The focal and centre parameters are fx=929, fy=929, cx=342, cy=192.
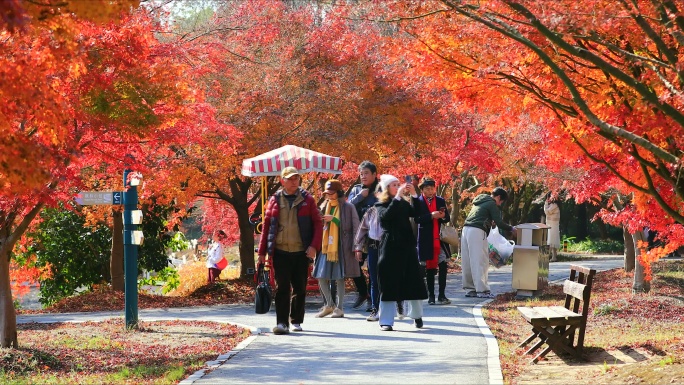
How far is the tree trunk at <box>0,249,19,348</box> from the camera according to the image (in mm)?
10672

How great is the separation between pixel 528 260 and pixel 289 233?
6090mm

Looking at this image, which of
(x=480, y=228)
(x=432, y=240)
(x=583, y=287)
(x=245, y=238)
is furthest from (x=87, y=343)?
(x=245, y=238)

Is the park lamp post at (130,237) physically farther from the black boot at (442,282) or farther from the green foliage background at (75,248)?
the green foliage background at (75,248)

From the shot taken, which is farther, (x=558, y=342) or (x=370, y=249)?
(x=370, y=249)

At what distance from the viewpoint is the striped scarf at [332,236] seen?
12797mm

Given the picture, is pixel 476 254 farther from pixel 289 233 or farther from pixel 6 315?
pixel 6 315

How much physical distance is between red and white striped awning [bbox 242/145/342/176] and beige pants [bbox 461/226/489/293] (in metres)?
2.68

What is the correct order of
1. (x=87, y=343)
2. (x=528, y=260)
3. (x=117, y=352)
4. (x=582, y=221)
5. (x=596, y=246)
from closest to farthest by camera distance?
(x=117, y=352) < (x=87, y=343) < (x=528, y=260) < (x=596, y=246) < (x=582, y=221)

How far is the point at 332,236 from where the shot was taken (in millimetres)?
12883

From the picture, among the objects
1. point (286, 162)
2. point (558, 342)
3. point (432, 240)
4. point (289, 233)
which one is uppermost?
point (286, 162)

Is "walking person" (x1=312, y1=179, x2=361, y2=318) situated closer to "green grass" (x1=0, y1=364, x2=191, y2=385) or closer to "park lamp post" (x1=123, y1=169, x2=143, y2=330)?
"park lamp post" (x1=123, y1=169, x2=143, y2=330)

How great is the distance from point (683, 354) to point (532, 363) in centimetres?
146

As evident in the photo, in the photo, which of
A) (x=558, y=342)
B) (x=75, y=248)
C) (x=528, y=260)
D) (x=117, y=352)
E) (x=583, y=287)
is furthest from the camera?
(x=75, y=248)

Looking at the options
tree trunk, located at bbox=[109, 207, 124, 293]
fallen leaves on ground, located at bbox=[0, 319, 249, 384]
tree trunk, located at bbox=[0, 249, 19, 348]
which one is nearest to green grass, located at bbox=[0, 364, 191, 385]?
fallen leaves on ground, located at bbox=[0, 319, 249, 384]
